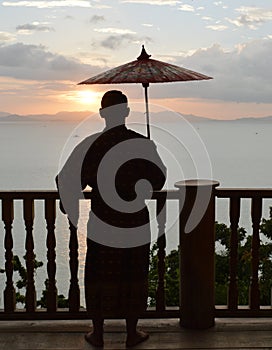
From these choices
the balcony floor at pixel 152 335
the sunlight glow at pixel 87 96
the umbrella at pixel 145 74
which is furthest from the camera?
the sunlight glow at pixel 87 96

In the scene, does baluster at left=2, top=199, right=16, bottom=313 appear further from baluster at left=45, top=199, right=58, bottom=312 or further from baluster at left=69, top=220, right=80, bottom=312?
baluster at left=69, top=220, right=80, bottom=312

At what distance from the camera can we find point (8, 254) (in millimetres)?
3928

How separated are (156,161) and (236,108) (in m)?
25.6

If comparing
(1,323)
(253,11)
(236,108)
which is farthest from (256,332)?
(236,108)

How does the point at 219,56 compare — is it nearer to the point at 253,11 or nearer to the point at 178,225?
the point at 178,225

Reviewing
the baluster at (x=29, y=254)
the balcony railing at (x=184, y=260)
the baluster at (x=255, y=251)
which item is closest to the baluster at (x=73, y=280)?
the balcony railing at (x=184, y=260)

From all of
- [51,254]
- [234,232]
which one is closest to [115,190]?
[51,254]

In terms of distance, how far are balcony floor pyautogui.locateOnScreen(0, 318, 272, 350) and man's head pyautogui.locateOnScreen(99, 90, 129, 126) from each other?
1.33m

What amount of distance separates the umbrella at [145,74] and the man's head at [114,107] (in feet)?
0.28

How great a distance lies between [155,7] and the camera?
7094 millimetres

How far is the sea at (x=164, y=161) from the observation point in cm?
393

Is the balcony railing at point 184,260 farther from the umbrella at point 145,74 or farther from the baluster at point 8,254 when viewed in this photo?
the umbrella at point 145,74

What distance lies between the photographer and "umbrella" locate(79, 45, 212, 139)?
3270 millimetres

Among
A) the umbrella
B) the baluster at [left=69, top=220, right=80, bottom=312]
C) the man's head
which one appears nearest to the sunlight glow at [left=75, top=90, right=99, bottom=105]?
the umbrella
